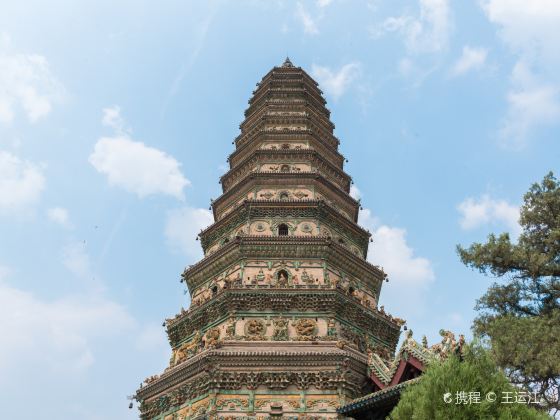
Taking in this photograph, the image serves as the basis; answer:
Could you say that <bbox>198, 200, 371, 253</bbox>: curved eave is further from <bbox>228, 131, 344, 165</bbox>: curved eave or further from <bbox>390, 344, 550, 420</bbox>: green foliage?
<bbox>390, 344, 550, 420</bbox>: green foliage

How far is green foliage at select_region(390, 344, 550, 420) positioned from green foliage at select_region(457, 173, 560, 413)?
339 centimetres

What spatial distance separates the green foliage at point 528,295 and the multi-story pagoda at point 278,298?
16.5 ft

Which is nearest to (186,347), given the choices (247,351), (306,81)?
(247,351)

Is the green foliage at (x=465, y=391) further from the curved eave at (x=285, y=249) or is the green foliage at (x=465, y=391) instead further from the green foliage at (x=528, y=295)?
the curved eave at (x=285, y=249)

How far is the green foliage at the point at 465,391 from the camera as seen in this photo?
11.0 m

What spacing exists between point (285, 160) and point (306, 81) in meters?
8.74

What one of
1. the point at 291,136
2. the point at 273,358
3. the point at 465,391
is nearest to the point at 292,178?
the point at 291,136

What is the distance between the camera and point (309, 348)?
759 inches

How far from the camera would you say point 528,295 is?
57.5 feet

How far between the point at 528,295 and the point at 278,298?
8.48 metres

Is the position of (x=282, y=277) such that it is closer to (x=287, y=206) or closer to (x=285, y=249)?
(x=285, y=249)

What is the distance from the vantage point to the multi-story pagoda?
18.3 m

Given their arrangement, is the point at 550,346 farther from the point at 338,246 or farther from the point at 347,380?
the point at 338,246

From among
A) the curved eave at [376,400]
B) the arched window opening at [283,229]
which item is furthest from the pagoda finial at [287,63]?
the curved eave at [376,400]
